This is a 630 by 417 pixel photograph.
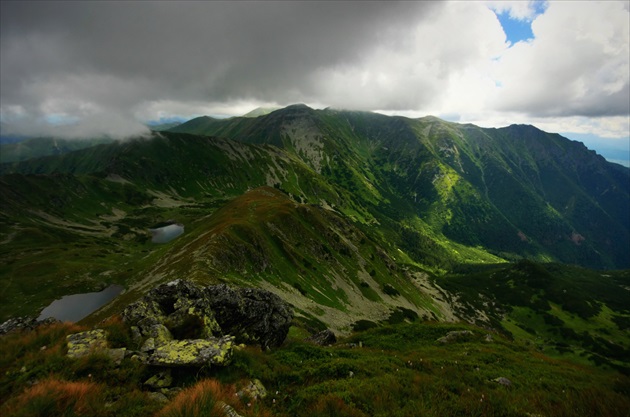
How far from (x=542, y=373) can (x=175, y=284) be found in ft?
101

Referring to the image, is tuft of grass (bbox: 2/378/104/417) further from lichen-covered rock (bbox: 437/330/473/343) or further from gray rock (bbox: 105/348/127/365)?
lichen-covered rock (bbox: 437/330/473/343)

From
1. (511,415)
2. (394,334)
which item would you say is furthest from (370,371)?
(394,334)

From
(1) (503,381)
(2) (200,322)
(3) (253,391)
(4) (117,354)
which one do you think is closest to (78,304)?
(2) (200,322)

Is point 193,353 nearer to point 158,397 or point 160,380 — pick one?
point 160,380

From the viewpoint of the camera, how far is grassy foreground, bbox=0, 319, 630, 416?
10.7 m

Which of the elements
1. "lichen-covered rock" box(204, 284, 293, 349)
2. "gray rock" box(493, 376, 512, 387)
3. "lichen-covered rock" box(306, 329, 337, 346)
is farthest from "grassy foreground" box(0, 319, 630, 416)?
"lichen-covered rock" box(306, 329, 337, 346)

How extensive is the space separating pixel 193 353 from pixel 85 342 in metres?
5.27

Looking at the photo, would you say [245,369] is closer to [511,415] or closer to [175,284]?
[175,284]

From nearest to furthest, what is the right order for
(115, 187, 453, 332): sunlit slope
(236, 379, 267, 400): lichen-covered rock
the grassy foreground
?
the grassy foreground < (236, 379, 267, 400): lichen-covered rock < (115, 187, 453, 332): sunlit slope

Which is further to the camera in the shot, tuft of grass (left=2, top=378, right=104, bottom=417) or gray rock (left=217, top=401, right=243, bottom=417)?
gray rock (left=217, top=401, right=243, bottom=417)

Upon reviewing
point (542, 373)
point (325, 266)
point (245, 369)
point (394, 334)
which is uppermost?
point (245, 369)

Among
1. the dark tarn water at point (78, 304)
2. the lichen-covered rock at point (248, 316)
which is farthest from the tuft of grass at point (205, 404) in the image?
the dark tarn water at point (78, 304)

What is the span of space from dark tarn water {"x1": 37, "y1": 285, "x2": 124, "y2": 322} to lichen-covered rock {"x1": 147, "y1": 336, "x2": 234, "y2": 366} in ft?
323

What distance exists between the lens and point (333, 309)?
8644 centimetres
